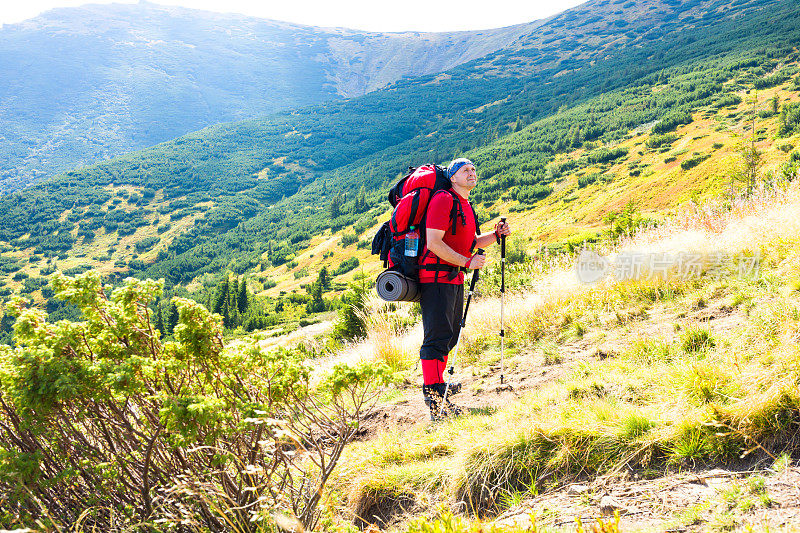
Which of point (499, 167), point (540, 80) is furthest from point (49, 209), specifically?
point (540, 80)

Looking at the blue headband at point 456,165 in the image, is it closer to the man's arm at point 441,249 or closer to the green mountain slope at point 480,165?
the man's arm at point 441,249

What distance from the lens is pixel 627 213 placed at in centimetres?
2161

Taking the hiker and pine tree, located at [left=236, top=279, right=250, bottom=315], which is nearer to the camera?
the hiker

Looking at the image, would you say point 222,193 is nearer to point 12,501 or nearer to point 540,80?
point 540,80

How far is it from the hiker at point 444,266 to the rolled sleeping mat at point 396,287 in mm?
120

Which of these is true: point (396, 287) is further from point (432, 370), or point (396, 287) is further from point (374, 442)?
point (374, 442)

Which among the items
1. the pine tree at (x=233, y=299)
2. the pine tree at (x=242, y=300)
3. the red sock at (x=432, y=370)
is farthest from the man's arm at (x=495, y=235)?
the pine tree at (x=233, y=299)

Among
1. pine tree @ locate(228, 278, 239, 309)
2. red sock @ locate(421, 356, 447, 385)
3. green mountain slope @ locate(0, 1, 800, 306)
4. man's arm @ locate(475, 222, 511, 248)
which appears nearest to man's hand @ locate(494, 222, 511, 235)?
man's arm @ locate(475, 222, 511, 248)

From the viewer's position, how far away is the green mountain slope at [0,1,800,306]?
197 ft

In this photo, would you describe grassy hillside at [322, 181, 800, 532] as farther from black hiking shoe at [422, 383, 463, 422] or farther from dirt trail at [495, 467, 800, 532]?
black hiking shoe at [422, 383, 463, 422]

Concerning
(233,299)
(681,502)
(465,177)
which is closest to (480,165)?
(233,299)

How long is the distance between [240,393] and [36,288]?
14110cm

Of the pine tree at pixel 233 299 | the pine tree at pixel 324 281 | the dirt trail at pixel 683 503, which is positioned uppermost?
the dirt trail at pixel 683 503

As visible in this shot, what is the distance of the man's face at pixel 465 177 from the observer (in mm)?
3887
